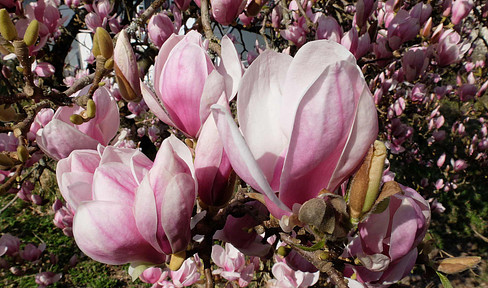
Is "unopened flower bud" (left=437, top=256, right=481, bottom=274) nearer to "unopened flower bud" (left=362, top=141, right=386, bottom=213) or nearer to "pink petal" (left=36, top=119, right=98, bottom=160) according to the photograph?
"unopened flower bud" (left=362, top=141, right=386, bottom=213)

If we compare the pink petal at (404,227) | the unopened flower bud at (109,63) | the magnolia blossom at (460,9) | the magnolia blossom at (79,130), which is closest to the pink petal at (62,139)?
the magnolia blossom at (79,130)

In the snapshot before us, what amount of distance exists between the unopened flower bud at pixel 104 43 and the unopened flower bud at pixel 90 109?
0.08m

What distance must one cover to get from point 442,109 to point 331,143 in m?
5.56

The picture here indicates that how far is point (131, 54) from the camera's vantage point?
501 millimetres

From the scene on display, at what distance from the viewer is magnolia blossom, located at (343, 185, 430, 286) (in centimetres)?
38

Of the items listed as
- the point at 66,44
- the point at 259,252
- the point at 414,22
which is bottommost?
the point at 66,44

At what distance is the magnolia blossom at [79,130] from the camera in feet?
1.60

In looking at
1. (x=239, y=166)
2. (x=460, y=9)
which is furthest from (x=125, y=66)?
(x=460, y=9)

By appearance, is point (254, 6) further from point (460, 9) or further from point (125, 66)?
point (460, 9)

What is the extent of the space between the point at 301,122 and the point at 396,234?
19 centimetres

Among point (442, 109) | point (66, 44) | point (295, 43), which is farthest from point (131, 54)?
point (442, 109)

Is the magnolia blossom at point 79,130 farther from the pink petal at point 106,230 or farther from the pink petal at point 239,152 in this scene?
the pink petal at point 239,152

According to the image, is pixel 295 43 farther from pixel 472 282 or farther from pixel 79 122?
pixel 472 282

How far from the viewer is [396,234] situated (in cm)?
39
